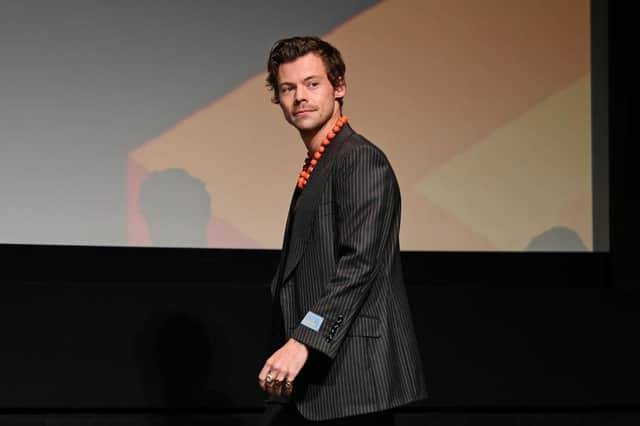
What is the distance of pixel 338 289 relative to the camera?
1.53m

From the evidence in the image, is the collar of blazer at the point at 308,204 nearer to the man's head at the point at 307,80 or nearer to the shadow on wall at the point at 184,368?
the man's head at the point at 307,80

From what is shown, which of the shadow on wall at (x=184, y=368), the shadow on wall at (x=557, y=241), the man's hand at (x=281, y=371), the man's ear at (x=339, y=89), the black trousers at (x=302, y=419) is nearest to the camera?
the man's hand at (x=281, y=371)

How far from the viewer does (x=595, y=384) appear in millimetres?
3373

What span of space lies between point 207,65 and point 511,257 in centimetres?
120

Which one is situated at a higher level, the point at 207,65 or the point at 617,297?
the point at 207,65

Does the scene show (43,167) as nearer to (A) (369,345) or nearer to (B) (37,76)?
(B) (37,76)

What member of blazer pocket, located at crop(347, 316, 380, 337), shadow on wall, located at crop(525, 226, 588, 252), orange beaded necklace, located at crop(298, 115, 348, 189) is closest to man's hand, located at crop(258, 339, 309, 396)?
blazer pocket, located at crop(347, 316, 380, 337)

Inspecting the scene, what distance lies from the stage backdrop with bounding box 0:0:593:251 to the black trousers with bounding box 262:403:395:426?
66.4 inches

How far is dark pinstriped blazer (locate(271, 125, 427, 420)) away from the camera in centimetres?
154

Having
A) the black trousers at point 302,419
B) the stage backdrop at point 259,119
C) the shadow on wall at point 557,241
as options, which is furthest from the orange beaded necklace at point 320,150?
the shadow on wall at point 557,241

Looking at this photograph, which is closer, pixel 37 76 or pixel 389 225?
pixel 389 225

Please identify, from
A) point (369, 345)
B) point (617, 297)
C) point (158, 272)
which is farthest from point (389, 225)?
point (617, 297)

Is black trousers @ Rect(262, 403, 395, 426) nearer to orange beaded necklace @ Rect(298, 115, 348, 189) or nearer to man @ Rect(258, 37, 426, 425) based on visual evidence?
man @ Rect(258, 37, 426, 425)

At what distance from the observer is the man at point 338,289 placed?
1.53m
